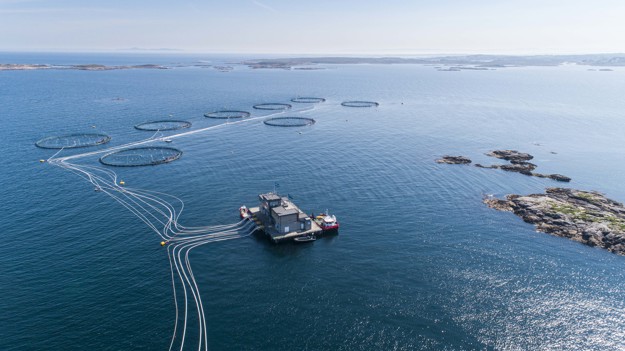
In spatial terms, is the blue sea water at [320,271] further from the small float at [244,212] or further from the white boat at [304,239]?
the small float at [244,212]

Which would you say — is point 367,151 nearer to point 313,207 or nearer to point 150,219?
point 313,207

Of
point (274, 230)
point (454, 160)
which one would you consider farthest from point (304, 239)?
point (454, 160)

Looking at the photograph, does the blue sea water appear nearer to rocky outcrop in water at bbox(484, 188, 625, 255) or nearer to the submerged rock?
rocky outcrop in water at bbox(484, 188, 625, 255)

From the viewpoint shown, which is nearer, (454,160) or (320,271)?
(320,271)

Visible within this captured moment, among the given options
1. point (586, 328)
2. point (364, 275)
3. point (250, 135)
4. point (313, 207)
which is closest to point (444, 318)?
point (364, 275)

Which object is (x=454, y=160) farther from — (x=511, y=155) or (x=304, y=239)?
(x=304, y=239)

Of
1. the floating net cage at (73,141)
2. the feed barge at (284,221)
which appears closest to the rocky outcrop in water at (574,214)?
the feed barge at (284,221)

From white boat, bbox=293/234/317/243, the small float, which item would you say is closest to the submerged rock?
white boat, bbox=293/234/317/243
